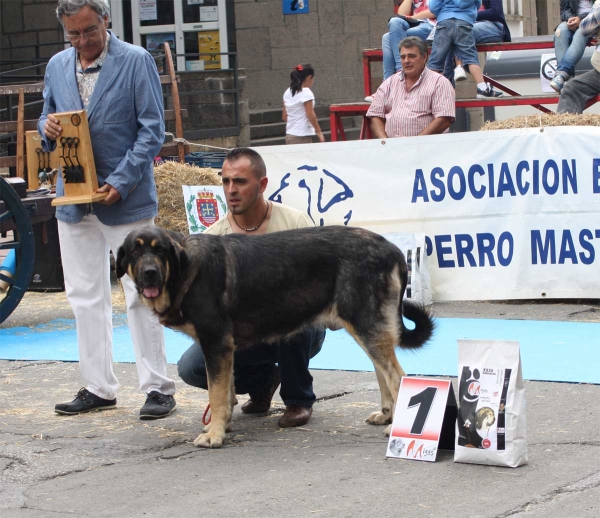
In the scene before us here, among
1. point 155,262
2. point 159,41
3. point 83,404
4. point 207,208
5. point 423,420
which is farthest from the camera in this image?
point 159,41

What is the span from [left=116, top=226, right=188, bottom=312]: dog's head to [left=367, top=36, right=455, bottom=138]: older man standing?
5.14 metres

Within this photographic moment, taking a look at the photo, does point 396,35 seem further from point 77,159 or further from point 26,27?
point 26,27

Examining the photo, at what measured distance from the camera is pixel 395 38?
12562 mm

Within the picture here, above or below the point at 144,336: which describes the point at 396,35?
above

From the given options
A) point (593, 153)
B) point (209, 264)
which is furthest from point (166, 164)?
point (209, 264)

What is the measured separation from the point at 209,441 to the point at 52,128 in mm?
1932

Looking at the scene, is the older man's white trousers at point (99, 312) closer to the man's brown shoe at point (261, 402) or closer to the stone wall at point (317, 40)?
the man's brown shoe at point (261, 402)

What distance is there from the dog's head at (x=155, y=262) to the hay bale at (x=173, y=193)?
485 cm

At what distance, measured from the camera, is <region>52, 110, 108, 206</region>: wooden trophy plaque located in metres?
5.71

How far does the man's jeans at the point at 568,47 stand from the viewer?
1157 cm

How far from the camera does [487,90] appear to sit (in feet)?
38.5

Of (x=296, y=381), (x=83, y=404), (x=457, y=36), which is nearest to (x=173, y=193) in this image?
(x=457, y=36)

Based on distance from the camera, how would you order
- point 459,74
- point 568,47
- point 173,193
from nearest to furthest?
point 173,193 < point 459,74 < point 568,47

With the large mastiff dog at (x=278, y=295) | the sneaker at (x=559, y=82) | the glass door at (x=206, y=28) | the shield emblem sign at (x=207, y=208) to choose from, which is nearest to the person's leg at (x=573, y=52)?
the sneaker at (x=559, y=82)
